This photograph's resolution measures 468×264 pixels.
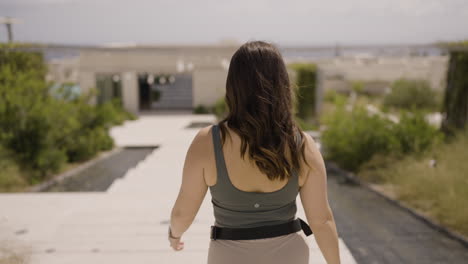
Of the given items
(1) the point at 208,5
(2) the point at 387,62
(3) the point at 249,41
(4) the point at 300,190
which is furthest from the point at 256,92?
(2) the point at 387,62

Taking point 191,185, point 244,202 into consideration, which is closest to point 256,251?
point 244,202

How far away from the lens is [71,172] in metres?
8.73

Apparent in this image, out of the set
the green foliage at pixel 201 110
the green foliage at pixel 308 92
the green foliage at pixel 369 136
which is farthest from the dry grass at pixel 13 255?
the green foliage at pixel 201 110

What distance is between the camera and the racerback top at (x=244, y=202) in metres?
1.28

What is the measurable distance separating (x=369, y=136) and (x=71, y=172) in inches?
241

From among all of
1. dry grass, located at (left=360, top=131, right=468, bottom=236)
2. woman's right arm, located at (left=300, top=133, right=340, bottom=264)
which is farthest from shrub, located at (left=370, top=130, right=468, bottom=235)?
woman's right arm, located at (left=300, top=133, right=340, bottom=264)

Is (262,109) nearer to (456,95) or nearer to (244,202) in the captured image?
(244,202)

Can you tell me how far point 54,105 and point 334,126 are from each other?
19.1ft

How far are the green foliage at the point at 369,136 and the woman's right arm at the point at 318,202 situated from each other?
255 inches

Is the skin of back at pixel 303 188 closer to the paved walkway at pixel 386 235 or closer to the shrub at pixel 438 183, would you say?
the paved walkway at pixel 386 235

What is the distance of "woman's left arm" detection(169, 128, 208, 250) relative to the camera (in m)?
1.28

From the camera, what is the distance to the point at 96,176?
331 inches

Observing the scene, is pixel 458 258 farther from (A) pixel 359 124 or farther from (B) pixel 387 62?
(B) pixel 387 62

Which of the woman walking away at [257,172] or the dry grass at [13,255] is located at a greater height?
the woman walking away at [257,172]
